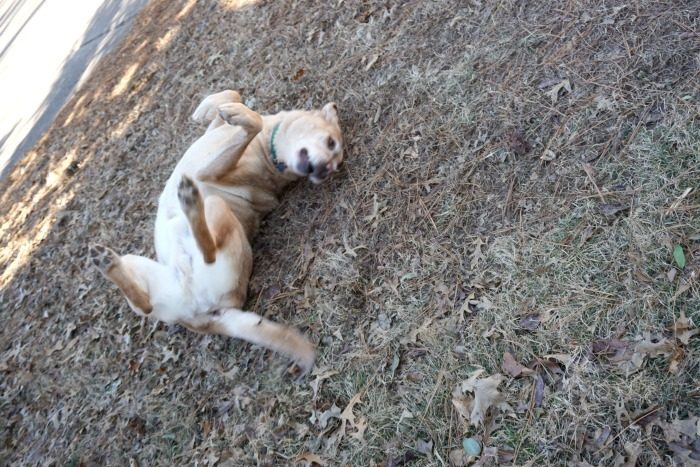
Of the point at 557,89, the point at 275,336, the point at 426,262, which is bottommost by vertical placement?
the point at 426,262

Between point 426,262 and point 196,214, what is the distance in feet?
4.88

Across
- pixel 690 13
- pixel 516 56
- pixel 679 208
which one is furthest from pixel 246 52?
pixel 679 208

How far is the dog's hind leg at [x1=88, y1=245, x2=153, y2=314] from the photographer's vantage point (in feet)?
11.5

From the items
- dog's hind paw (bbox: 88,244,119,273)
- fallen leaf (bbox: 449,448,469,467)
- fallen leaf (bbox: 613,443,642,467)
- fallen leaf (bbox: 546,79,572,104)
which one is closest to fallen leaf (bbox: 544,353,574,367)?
fallen leaf (bbox: 613,443,642,467)

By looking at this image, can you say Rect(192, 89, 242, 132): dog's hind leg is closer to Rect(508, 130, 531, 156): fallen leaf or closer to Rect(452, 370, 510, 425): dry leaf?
Rect(508, 130, 531, 156): fallen leaf

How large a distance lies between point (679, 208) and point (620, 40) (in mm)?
1265

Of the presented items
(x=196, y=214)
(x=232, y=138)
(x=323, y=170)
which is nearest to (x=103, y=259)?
(x=196, y=214)

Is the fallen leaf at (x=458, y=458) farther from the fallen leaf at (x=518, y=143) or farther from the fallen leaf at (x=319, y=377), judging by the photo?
the fallen leaf at (x=518, y=143)

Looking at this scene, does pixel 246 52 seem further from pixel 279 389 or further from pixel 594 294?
pixel 594 294

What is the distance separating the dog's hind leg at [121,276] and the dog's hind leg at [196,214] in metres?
0.53

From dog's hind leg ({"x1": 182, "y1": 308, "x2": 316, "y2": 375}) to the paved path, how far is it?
18.6 ft

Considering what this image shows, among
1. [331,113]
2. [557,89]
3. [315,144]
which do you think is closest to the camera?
[557,89]

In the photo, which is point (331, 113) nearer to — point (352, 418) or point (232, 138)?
point (232, 138)

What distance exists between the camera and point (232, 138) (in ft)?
12.9
